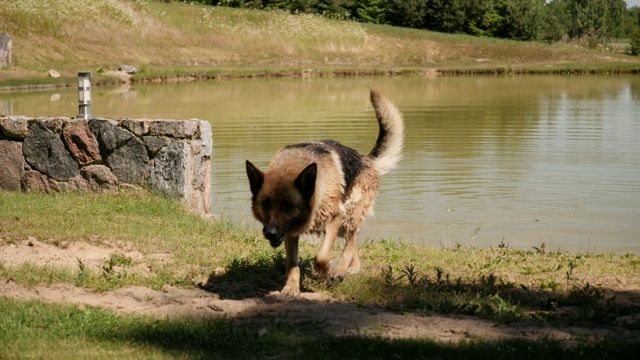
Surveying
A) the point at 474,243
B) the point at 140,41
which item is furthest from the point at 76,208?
the point at 140,41

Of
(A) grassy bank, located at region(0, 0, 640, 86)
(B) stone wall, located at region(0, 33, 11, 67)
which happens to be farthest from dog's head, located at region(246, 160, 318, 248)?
(A) grassy bank, located at region(0, 0, 640, 86)

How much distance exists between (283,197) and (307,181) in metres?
0.25

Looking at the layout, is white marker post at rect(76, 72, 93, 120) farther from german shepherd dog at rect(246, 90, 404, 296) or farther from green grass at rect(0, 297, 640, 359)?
green grass at rect(0, 297, 640, 359)

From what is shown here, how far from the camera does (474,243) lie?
13008 millimetres

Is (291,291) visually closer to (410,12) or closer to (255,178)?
(255,178)

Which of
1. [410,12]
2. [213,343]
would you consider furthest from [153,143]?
[410,12]

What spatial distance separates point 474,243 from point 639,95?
1244 inches

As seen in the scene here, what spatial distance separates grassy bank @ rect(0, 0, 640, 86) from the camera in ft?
192

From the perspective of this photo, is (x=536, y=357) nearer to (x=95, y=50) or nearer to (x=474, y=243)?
(x=474, y=243)

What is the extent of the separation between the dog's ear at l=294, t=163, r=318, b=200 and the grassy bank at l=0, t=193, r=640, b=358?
3.38 ft

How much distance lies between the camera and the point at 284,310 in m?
7.54

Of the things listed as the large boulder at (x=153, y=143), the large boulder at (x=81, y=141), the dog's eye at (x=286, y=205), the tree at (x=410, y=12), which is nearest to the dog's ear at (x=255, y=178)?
the dog's eye at (x=286, y=205)

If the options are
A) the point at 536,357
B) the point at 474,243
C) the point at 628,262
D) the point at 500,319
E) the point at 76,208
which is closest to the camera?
the point at 536,357

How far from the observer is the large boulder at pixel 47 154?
526 inches
